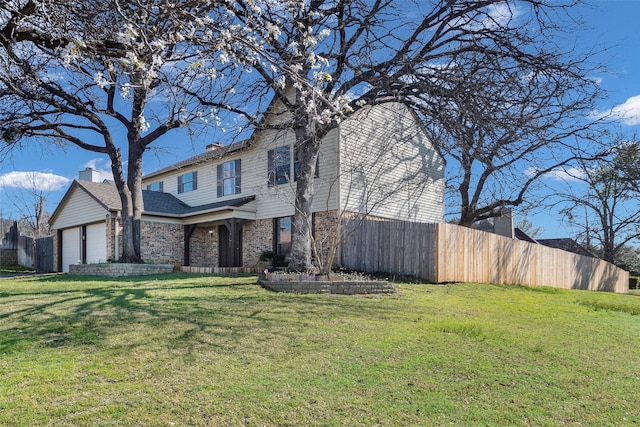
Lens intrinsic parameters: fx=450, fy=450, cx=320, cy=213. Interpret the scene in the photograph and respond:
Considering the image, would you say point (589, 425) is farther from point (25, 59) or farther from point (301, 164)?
point (301, 164)

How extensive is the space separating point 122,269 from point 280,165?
675 cm

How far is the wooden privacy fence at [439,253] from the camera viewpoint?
12.7m

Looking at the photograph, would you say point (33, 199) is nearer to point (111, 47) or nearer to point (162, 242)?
point (162, 242)

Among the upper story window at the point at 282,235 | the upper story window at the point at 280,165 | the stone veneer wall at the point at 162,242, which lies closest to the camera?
the upper story window at the point at 282,235

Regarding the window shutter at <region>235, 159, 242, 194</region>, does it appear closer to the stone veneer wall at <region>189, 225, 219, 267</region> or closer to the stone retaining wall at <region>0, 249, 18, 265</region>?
the stone veneer wall at <region>189, 225, 219, 267</region>

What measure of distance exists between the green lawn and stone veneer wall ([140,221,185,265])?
11355 millimetres

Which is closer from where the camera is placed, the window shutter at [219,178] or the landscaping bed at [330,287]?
the landscaping bed at [330,287]

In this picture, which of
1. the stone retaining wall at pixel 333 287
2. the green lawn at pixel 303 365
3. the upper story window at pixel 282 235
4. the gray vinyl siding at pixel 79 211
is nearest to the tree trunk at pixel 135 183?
the gray vinyl siding at pixel 79 211

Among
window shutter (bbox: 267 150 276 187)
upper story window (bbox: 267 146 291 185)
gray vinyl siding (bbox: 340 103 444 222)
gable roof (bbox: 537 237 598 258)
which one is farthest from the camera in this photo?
gable roof (bbox: 537 237 598 258)

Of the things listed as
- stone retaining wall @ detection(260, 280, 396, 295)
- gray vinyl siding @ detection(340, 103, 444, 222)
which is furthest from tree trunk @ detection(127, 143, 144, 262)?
stone retaining wall @ detection(260, 280, 396, 295)

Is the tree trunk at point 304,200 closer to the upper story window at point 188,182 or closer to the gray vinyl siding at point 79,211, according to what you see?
the upper story window at point 188,182

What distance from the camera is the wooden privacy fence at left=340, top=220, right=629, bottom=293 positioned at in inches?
500

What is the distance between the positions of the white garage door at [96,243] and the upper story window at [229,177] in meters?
5.43

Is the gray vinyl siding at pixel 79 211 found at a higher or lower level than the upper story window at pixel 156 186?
lower
